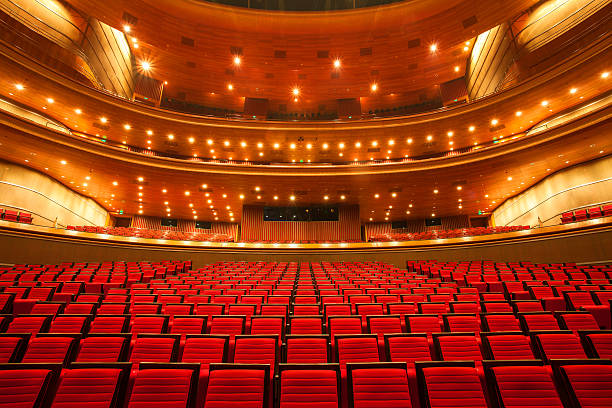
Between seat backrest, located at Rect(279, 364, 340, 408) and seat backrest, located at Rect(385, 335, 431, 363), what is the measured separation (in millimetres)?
848

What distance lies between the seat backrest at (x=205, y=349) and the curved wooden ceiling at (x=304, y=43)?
1292 cm

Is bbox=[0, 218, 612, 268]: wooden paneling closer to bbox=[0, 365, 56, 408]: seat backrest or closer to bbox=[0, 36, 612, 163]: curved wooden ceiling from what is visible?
bbox=[0, 36, 612, 163]: curved wooden ceiling

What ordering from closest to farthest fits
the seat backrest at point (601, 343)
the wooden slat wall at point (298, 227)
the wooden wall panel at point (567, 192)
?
the seat backrest at point (601, 343), the wooden wall panel at point (567, 192), the wooden slat wall at point (298, 227)

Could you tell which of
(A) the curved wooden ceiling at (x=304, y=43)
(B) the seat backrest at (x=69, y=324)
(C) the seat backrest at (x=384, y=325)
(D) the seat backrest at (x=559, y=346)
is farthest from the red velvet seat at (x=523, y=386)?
(A) the curved wooden ceiling at (x=304, y=43)

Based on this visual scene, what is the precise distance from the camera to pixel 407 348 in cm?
250

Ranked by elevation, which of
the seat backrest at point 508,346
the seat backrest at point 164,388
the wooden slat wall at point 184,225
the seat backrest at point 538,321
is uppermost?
the wooden slat wall at point 184,225

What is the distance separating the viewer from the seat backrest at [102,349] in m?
2.38

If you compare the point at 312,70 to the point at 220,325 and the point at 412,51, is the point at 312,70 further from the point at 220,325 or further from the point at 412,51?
the point at 220,325

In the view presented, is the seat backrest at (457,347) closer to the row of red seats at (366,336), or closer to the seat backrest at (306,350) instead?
the row of red seats at (366,336)

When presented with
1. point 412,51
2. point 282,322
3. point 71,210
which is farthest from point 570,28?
point 71,210

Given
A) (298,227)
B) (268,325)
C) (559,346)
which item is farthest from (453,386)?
(298,227)

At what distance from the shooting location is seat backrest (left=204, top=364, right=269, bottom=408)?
1744 millimetres

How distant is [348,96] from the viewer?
50.9ft

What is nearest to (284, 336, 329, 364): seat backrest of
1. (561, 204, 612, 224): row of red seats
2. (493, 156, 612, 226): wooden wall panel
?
(561, 204, 612, 224): row of red seats
